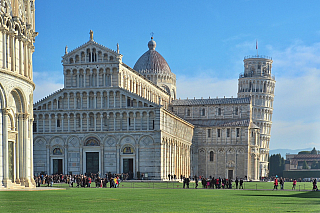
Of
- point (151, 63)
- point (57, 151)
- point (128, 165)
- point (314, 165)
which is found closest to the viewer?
point (128, 165)

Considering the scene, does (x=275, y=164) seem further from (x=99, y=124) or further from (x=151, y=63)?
(x=99, y=124)

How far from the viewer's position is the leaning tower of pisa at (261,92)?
138 metres

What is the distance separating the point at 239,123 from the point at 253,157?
7.38 meters

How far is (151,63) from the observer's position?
4695 inches

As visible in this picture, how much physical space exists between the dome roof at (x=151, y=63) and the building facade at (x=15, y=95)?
73522 mm

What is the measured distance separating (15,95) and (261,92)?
4041 inches

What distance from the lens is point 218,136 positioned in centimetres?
10769

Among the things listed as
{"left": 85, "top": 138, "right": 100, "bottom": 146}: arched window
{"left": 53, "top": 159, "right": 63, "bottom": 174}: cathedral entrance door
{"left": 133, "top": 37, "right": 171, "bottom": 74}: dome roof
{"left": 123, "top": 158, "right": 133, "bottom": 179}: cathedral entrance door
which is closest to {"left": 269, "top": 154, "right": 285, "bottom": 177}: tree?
{"left": 133, "top": 37, "right": 171, "bottom": 74}: dome roof

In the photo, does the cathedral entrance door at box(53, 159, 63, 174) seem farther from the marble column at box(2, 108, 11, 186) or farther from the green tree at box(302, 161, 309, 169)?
the green tree at box(302, 161, 309, 169)

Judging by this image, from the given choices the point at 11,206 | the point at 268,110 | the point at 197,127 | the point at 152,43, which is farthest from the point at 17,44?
the point at 268,110

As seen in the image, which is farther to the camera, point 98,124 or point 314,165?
point 314,165

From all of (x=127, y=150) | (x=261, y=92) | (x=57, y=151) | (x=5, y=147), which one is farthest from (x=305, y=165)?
(x=5, y=147)

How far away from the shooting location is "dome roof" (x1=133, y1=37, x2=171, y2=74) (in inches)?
4673

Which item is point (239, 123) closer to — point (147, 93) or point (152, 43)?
point (147, 93)
